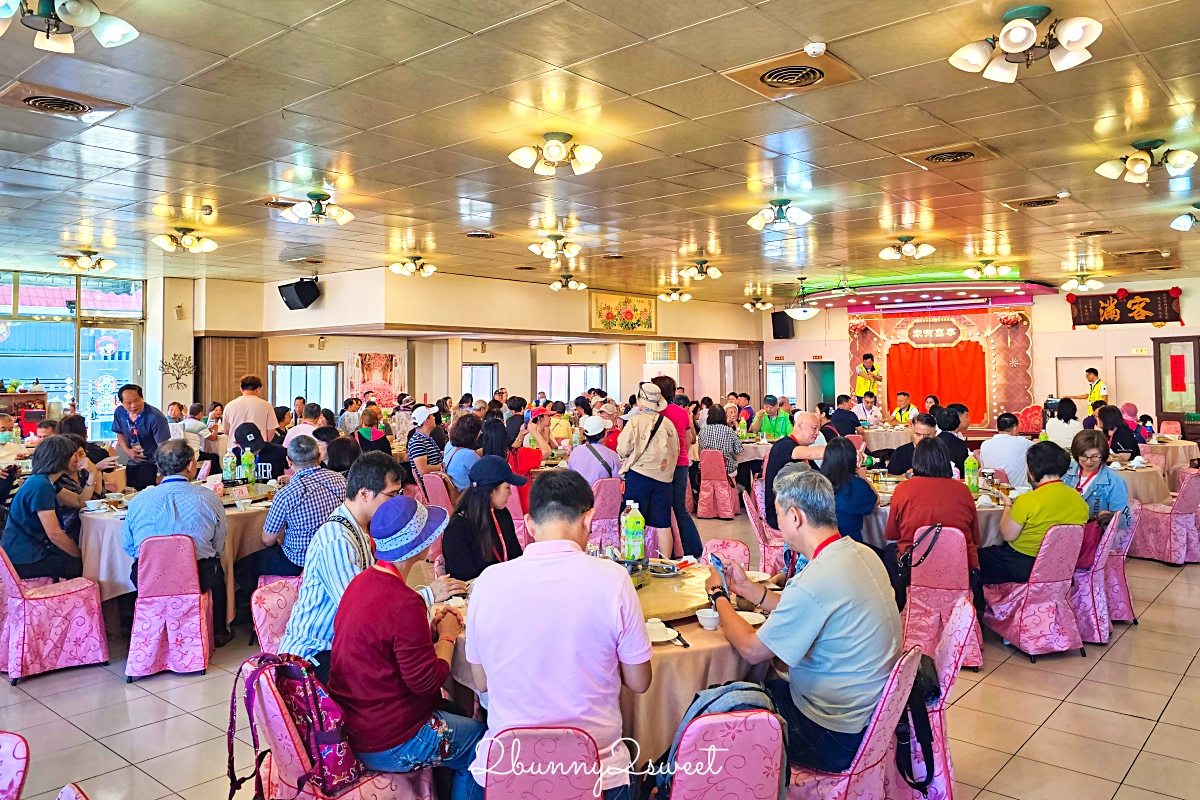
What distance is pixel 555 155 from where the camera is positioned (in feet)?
19.4

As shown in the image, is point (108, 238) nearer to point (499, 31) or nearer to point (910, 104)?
point (499, 31)

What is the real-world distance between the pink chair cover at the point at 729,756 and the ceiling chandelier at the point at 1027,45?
348 centimetres

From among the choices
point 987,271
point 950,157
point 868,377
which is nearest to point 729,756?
point 950,157

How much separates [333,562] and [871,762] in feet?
6.61

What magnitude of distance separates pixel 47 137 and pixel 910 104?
6.11m

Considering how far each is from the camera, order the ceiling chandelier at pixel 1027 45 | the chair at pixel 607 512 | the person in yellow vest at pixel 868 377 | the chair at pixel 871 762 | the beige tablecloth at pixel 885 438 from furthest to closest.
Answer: the person in yellow vest at pixel 868 377, the beige tablecloth at pixel 885 438, the chair at pixel 607 512, the ceiling chandelier at pixel 1027 45, the chair at pixel 871 762

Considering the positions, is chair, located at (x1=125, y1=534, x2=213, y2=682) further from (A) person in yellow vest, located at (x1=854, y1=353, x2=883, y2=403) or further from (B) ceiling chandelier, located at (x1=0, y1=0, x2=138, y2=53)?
(A) person in yellow vest, located at (x1=854, y1=353, x2=883, y2=403)

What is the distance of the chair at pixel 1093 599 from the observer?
5551 millimetres

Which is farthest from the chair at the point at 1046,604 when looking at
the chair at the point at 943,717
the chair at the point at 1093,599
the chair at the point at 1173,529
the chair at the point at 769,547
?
the chair at the point at 1173,529

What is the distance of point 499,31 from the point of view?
423cm

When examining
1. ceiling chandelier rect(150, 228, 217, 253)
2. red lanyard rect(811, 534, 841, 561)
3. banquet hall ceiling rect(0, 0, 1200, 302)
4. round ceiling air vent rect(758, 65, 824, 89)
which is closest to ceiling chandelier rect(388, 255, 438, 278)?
banquet hall ceiling rect(0, 0, 1200, 302)

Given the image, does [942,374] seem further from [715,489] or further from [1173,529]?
[1173,529]

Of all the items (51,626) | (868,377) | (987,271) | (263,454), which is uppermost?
(987,271)

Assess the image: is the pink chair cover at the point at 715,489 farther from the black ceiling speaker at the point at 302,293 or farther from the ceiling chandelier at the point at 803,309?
the black ceiling speaker at the point at 302,293
